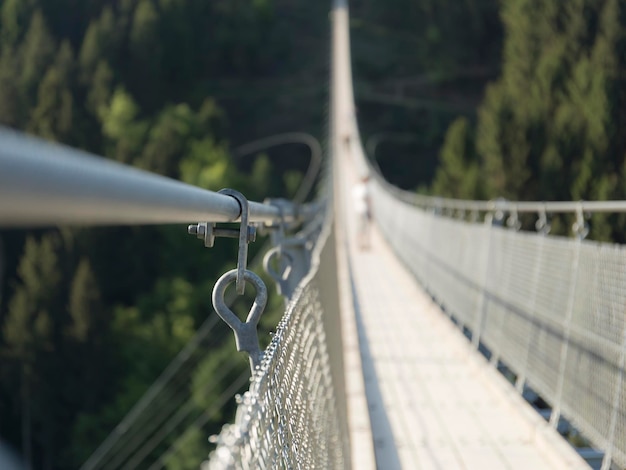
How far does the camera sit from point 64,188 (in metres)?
0.50

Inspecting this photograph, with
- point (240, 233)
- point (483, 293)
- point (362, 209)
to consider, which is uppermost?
point (240, 233)

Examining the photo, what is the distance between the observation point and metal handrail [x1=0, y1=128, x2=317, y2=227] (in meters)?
0.44

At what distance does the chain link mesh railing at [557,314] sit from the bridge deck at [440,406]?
0.14 meters

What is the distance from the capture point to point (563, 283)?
362 centimetres

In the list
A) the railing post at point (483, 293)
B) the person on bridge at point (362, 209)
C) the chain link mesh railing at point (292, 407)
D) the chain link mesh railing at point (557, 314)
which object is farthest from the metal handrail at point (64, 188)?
the person on bridge at point (362, 209)

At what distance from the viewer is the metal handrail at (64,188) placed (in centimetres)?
44

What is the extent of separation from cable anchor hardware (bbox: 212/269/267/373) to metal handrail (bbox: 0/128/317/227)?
53 centimetres

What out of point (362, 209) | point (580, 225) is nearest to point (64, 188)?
point (580, 225)

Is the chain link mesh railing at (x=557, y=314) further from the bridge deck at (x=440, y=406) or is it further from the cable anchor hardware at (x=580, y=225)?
the bridge deck at (x=440, y=406)

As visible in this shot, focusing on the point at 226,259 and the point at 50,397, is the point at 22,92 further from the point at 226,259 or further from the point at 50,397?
the point at 50,397

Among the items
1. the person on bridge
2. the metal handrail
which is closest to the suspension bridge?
the metal handrail

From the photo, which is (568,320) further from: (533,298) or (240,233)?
(240,233)

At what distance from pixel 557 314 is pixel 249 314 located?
101 inches

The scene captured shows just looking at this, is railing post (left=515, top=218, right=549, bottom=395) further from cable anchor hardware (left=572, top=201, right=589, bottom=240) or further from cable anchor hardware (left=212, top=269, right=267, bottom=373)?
cable anchor hardware (left=212, top=269, right=267, bottom=373)
